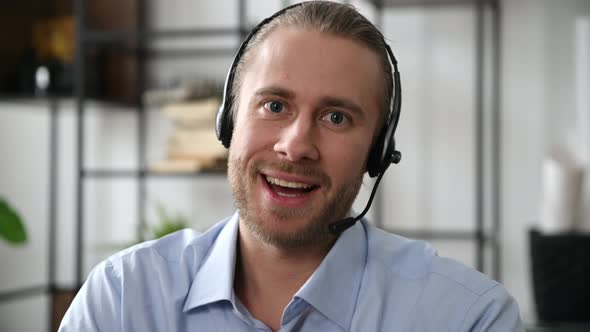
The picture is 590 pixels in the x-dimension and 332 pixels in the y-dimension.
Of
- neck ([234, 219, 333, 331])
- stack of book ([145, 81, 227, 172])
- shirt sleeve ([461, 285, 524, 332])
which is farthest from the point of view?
stack of book ([145, 81, 227, 172])

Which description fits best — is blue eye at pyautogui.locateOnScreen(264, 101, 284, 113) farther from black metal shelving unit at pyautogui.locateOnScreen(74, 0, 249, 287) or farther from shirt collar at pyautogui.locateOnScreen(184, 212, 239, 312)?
black metal shelving unit at pyautogui.locateOnScreen(74, 0, 249, 287)

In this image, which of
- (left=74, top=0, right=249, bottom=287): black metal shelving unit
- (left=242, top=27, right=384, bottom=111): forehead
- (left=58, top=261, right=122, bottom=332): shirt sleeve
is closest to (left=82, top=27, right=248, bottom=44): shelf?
(left=74, top=0, right=249, bottom=287): black metal shelving unit

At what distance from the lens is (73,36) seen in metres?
3.22

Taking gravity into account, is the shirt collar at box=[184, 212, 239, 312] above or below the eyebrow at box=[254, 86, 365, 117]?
below

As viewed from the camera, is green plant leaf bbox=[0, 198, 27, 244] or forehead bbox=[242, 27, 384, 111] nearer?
forehead bbox=[242, 27, 384, 111]

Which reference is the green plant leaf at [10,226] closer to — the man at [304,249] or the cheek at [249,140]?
the man at [304,249]

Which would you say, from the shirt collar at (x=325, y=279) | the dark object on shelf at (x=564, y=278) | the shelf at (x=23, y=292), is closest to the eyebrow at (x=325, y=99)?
the shirt collar at (x=325, y=279)

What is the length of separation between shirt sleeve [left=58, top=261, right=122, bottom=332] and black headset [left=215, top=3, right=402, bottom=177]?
0.30 m

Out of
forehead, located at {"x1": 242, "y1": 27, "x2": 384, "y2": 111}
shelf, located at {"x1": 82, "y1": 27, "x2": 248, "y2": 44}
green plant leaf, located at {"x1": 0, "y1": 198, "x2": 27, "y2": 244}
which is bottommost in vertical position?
green plant leaf, located at {"x1": 0, "y1": 198, "x2": 27, "y2": 244}

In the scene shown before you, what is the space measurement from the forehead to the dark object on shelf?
163 centimetres

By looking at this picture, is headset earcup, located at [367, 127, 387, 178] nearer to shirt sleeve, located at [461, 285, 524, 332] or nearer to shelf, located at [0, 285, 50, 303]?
shirt sleeve, located at [461, 285, 524, 332]

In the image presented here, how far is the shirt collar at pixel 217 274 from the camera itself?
47.2 inches

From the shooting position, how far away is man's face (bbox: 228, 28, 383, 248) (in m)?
1.19

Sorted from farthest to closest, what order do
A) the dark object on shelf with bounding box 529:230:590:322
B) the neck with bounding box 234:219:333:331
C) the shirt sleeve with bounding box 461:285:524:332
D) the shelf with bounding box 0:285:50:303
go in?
1. the shelf with bounding box 0:285:50:303
2. the dark object on shelf with bounding box 529:230:590:322
3. the neck with bounding box 234:219:333:331
4. the shirt sleeve with bounding box 461:285:524:332
